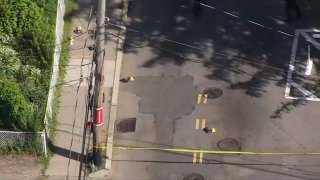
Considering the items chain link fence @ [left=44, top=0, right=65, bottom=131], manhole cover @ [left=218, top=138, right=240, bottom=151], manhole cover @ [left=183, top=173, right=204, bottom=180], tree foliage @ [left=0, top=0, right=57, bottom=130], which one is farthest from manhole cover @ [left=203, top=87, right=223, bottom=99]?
tree foliage @ [left=0, top=0, right=57, bottom=130]

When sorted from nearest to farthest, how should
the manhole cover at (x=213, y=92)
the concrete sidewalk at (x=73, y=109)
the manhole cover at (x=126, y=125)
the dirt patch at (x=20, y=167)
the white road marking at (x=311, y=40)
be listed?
the dirt patch at (x=20, y=167), the concrete sidewalk at (x=73, y=109), the manhole cover at (x=126, y=125), the manhole cover at (x=213, y=92), the white road marking at (x=311, y=40)

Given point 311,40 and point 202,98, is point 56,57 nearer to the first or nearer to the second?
point 202,98

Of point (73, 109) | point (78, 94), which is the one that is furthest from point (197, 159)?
point (78, 94)

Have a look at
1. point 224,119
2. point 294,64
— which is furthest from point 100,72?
point 294,64

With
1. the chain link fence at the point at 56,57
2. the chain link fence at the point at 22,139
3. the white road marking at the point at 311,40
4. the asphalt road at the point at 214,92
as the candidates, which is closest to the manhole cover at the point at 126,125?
the asphalt road at the point at 214,92

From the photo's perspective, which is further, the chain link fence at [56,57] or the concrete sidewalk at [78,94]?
the chain link fence at [56,57]

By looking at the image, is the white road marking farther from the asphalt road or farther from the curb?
the curb

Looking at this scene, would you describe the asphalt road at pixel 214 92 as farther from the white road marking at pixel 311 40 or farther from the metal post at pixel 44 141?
the metal post at pixel 44 141
